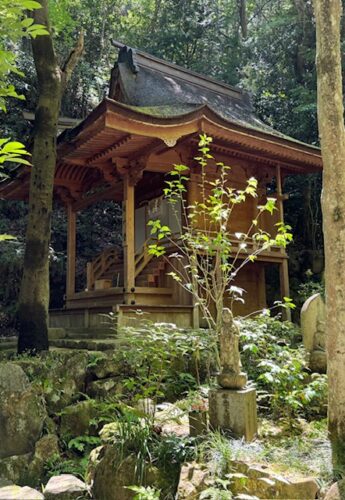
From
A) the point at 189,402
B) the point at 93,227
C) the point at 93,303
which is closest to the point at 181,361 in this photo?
the point at 189,402

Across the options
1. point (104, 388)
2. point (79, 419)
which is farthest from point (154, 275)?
point (79, 419)

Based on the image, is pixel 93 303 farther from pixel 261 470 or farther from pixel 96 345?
pixel 261 470

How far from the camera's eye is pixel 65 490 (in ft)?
12.1

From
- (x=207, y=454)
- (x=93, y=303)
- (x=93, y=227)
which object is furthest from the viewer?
(x=93, y=227)

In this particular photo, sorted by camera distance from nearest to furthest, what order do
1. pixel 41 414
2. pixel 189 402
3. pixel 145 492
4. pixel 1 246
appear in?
pixel 145 492 < pixel 189 402 < pixel 41 414 < pixel 1 246

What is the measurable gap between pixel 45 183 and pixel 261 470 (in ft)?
14.9

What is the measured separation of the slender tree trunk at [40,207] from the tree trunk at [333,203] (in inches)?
156

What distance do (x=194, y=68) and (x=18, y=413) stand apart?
1691cm

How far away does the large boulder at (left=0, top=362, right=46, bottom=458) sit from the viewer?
4707 mm

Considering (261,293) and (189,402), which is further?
(261,293)

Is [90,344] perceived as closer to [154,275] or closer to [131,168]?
[154,275]

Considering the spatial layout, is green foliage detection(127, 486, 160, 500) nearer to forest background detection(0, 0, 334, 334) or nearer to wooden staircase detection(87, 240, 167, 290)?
wooden staircase detection(87, 240, 167, 290)

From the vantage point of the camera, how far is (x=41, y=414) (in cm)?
501

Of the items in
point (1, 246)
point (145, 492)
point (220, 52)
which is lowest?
point (145, 492)
